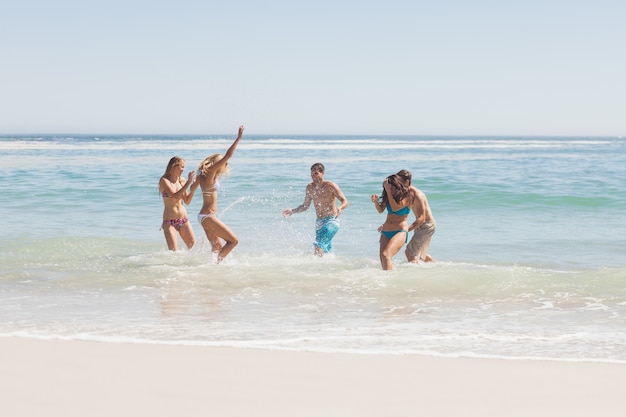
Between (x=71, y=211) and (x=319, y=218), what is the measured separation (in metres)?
7.60

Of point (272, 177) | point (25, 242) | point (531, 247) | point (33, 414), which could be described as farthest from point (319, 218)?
point (272, 177)

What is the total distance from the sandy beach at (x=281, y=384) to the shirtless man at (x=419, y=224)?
12.6ft

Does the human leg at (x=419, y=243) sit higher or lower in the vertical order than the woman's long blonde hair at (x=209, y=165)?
lower

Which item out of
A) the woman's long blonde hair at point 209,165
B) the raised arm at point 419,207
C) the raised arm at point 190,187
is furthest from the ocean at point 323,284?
the woman's long blonde hair at point 209,165

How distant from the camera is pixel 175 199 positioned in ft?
31.1

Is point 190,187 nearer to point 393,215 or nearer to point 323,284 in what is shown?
point 323,284

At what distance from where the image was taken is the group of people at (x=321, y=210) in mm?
8688

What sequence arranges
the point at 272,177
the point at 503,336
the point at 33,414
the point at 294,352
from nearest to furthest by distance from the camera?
the point at 33,414 < the point at 294,352 < the point at 503,336 < the point at 272,177

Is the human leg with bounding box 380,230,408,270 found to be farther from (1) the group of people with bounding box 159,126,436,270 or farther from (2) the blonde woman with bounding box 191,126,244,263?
(2) the blonde woman with bounding box 191,126,244,263

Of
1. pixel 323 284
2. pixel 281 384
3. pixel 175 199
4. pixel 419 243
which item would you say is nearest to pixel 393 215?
pixel 419 243

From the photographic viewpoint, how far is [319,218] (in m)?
9.75

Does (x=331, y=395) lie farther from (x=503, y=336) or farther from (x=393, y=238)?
(x=393, y=238)

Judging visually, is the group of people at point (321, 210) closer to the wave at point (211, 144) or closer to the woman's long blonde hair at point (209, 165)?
the woman's long blonde hair at point (209, 165)

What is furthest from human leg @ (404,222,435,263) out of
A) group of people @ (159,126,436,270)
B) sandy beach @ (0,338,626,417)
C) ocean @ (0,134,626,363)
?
sandy beach @ (0,338,626,417)
